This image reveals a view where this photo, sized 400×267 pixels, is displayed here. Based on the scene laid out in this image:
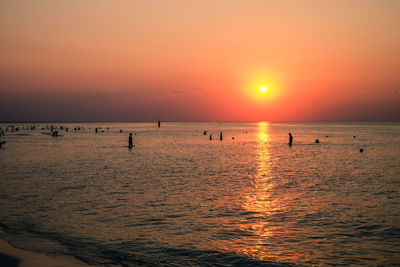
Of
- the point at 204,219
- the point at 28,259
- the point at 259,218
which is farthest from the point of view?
the point at 259,218

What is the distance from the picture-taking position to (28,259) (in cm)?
945

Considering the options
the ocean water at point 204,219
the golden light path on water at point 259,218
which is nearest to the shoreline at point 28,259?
the ocean water at point 204,219

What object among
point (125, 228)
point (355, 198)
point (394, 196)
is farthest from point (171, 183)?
point (394, 196)

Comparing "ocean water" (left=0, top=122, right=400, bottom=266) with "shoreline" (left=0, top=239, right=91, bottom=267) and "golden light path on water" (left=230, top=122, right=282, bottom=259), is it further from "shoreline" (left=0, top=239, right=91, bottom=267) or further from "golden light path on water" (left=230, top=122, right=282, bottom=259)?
"shoreline" (left=0, top=239, right=91, bottom=267)

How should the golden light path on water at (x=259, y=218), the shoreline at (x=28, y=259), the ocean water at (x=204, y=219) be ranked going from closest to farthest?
the shoreline at (x=28, y=259)
the ocean water at (x=204, y=219)
the golden light path on water at (x=259, y=218)

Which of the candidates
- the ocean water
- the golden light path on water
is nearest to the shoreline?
the ocean water

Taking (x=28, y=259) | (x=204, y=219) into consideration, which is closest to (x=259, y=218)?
(x=204, y=219)

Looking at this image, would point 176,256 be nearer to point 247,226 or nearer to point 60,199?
point 247,226

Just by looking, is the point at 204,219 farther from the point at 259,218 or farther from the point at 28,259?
the point at 28,259

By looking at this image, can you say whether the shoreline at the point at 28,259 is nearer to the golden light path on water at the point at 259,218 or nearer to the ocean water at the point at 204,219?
the ocean water at the point at 204,219

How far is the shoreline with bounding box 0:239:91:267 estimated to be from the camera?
9023mm

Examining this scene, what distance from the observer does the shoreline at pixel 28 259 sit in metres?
9.02

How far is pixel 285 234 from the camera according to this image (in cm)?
1277

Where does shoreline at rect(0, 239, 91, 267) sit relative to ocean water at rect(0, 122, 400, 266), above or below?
above
